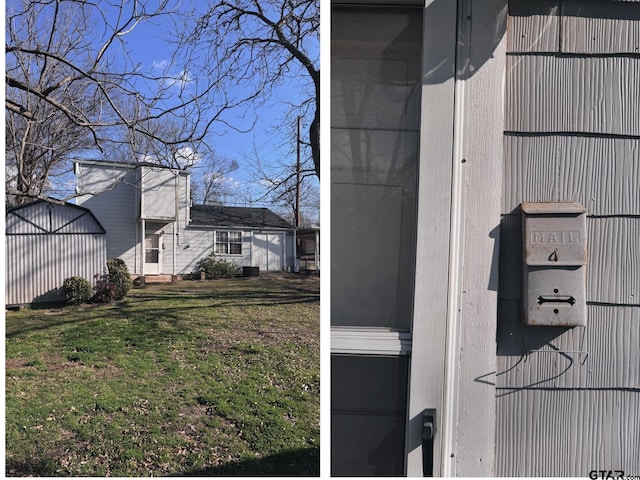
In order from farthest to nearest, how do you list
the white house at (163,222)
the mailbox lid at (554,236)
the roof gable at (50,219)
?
the white house at (163,222) < the roof gable at (50,219) < the mailbox lid at (554,236)

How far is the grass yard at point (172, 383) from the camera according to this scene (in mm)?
1443

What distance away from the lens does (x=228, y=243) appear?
1.62 metres

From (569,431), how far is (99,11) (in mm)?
1807

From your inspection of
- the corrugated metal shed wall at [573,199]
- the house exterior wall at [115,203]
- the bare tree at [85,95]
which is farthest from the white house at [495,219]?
the house exterior wall at [115,203]

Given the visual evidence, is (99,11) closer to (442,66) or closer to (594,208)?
(442,66)

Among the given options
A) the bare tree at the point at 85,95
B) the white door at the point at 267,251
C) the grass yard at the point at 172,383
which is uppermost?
the bare tree at the point at 85,95

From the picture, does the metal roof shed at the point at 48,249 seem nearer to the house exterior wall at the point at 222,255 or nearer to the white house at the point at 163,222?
the white house at the point at 163,222

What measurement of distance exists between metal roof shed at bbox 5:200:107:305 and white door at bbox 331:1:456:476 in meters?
0.93

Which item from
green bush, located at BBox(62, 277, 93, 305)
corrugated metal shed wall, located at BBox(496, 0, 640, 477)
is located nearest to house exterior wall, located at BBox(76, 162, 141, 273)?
green bush, located at BBox(62, 277, 93, 305)

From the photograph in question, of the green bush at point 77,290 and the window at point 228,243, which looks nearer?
the green bush at point 77,290

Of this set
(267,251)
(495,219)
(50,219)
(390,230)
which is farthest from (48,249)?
(495,219)

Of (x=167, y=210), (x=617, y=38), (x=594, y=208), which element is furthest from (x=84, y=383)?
(x=617, y=38)

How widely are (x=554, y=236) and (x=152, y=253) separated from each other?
1236 mm

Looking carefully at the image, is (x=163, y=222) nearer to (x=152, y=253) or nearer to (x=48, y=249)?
(x=152, y=253)
